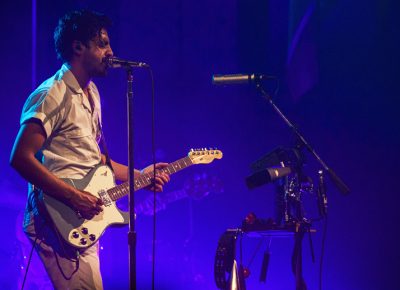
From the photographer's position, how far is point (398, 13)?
505 cm

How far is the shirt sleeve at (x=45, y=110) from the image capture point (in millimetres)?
2889

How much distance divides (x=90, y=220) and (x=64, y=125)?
56 centimetres

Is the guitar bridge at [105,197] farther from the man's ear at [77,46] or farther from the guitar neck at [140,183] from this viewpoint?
the man's ear at [77,46]

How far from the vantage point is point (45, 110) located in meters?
2.92

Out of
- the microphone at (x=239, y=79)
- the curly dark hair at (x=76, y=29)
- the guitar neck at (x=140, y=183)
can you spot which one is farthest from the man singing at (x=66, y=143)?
the microphone at (x=239, y=79)

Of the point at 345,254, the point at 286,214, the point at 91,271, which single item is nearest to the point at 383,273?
the point at 345,254

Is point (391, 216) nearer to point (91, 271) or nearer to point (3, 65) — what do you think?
point (91, 271)

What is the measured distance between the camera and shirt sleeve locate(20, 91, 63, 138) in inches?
114

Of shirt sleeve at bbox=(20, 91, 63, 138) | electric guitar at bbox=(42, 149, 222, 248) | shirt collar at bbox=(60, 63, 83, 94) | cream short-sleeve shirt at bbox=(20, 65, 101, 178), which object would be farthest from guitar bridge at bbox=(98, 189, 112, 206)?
shirt collar at bbox=(60, 63, 83, 94)

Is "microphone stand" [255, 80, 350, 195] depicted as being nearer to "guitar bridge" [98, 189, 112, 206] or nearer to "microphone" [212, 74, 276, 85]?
"microphone" [212, 74, 276, 85]

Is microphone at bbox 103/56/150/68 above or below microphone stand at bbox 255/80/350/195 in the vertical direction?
above

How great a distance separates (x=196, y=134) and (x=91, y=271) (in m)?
2.63

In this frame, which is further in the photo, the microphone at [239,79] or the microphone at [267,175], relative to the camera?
the microphone at [239,79]

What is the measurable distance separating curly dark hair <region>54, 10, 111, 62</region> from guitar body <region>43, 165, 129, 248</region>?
778mm
